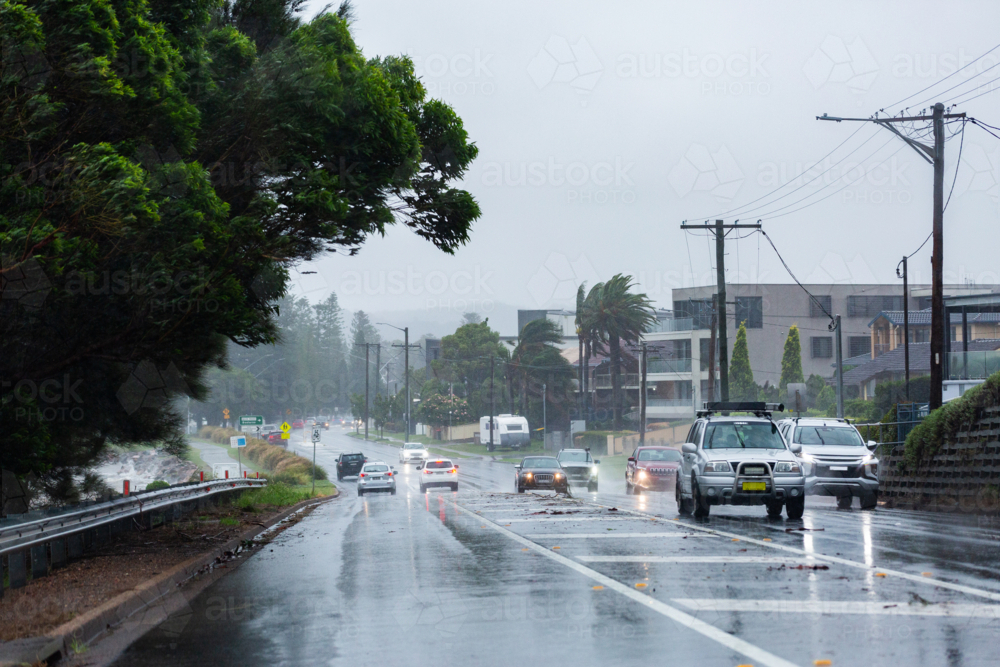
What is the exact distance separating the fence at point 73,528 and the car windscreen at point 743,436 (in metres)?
9.24

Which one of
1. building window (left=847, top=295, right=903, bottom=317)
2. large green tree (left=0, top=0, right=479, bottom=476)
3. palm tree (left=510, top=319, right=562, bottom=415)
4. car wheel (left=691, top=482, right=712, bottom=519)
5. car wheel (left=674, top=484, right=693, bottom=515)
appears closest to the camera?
large green tree (left=0, top=0, right=479, bottom=476)

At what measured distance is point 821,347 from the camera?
262 feet

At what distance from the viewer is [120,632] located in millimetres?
8461

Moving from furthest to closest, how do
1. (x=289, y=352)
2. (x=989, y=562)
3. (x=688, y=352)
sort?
(x=289, y=352), (x=688, y=352), (x=989, y=562)

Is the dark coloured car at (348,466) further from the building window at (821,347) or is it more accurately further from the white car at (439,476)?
the building window at (821,347)

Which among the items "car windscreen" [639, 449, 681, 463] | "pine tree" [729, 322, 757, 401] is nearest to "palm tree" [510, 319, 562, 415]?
"pine tree" [729, 322, 757, 401]

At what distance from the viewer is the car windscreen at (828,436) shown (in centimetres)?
2261

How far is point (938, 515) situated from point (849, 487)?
91.3 inches

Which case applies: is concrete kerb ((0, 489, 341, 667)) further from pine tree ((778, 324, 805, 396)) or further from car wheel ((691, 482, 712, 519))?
pine tree ((778, 324, 805, 396))

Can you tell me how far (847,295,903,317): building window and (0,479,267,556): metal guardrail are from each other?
222 ft

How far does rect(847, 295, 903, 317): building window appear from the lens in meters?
79.5

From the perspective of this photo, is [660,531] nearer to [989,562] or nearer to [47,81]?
[989,562]

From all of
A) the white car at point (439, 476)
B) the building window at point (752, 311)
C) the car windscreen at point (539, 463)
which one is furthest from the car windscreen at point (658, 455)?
the building window at point (752, 311)

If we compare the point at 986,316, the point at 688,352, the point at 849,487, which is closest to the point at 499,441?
the point at 688,352
